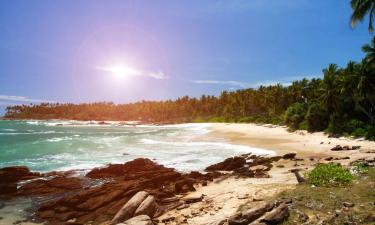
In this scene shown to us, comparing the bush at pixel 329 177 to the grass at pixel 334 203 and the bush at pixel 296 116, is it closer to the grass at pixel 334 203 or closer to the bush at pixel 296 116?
the grass at pixel 334 203

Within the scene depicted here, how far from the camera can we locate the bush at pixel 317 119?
165 ft

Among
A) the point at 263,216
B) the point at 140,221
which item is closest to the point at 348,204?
the point at 263,216

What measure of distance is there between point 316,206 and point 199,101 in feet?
452

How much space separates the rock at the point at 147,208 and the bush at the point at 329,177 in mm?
7140

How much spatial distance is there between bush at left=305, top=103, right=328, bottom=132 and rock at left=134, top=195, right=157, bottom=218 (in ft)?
138

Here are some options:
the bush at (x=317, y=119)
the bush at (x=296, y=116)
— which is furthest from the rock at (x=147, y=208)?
the bush at (x=296, y=116)

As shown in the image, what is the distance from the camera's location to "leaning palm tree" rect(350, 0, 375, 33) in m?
22.2

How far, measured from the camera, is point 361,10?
2238 centimetres

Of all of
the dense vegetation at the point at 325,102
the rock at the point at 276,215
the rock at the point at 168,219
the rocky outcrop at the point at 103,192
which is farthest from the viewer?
the dense vegetation at the point at 325,102

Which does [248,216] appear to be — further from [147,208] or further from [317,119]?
[317,119]

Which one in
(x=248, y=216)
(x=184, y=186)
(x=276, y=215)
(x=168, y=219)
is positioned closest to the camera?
(x=276, y=215)

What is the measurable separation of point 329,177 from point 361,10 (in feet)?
45.2

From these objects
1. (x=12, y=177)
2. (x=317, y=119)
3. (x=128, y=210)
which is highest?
(x=317, y=119)

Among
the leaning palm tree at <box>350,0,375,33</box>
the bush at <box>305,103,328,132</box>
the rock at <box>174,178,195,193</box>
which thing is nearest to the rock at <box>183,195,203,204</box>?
the rock at <box>174,178,195,193</box>
